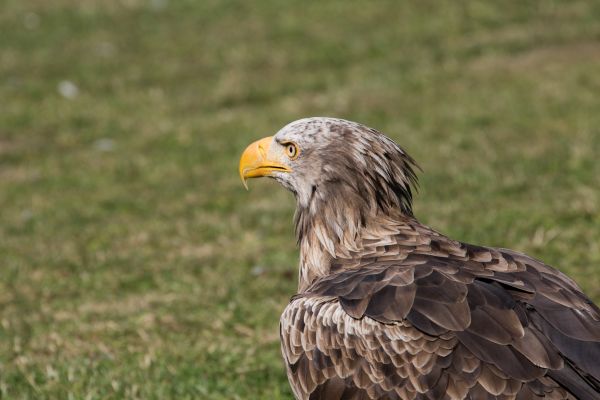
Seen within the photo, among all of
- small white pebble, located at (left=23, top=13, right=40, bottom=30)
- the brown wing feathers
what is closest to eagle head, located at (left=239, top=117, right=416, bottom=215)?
the brown wing feathers

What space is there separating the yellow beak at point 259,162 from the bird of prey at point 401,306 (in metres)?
0.23

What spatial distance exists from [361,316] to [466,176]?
24.3 feet

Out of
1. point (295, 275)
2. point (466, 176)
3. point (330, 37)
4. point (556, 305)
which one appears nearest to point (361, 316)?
point (556, 305)

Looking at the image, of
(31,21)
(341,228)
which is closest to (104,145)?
(31,21)

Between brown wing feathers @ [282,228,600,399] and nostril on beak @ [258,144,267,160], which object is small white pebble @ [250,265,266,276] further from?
brown wing feathers @ [282,228,600,399]

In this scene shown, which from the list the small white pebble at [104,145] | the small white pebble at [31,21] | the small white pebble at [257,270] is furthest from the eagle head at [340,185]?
the small white pebble at [31,21]

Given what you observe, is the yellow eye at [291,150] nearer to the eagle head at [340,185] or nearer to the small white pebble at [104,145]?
the eagle head at [340,185]

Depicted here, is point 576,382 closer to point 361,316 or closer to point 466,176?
point 361,316

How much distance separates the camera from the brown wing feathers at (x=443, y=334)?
4.95 metres

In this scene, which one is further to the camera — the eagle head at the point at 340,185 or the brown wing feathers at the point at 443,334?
the eagle head at the point at 340,185

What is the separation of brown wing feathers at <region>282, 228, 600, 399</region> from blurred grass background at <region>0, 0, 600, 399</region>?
177cm

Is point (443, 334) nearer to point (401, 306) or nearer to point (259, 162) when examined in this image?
point (401, 306)

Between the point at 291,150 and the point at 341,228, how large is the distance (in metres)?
0.64

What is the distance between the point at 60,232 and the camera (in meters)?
12.0
